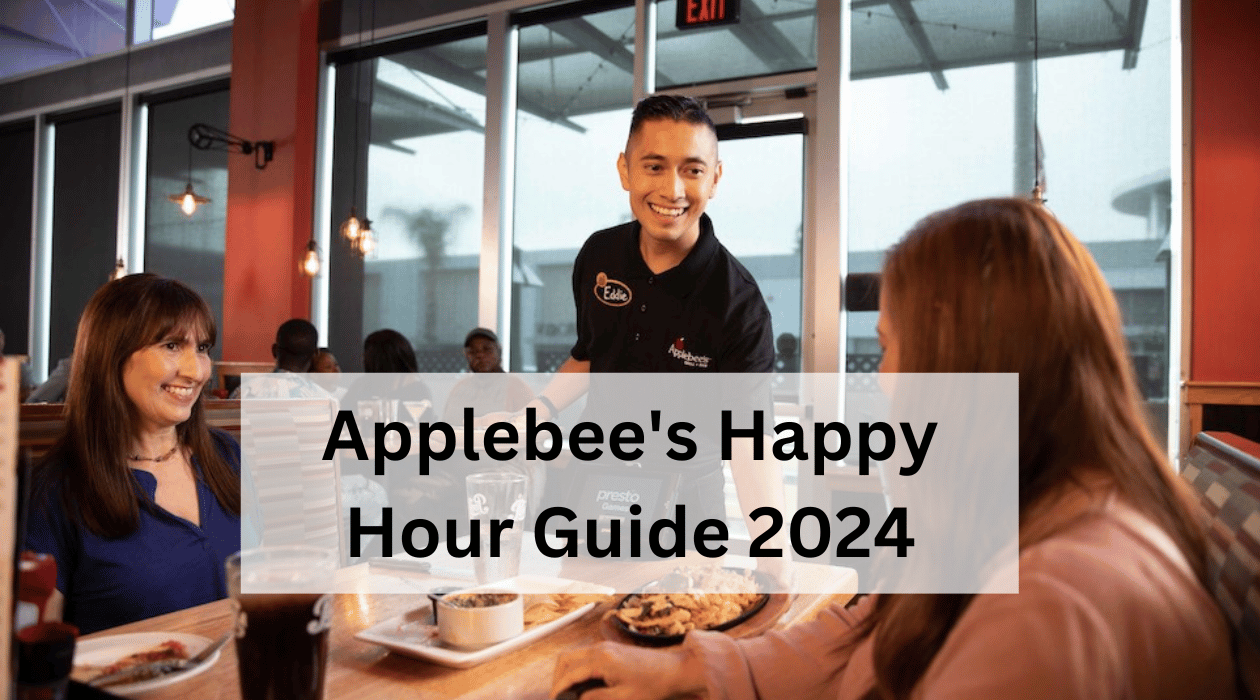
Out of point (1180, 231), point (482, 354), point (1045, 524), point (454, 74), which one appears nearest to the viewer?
point (1045, 524)

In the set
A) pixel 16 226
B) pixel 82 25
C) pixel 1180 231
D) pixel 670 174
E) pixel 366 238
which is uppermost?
pixel 82 25

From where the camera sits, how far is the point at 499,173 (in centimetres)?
575

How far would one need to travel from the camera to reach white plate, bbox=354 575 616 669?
3.26 ft

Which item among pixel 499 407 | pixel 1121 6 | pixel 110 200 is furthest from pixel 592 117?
pixel 110 200

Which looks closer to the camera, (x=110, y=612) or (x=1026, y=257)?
(x=1026, y=257)

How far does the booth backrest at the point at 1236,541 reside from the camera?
788 mm

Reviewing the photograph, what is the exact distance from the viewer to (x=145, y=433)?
1640 mm

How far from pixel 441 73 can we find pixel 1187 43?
15.5ft

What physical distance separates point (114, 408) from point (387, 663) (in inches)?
35.6

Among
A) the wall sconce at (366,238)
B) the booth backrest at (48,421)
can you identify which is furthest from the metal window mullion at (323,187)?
the booth backrest at (48,421)

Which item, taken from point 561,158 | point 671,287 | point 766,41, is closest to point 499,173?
point 561,158

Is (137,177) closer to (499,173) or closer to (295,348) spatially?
(295,348)

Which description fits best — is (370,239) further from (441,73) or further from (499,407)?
(499,407)

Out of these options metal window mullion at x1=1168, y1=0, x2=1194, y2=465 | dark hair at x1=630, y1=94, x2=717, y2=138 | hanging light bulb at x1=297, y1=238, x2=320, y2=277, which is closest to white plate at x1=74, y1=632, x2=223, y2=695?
dark hair at x1=630, y1=94, x2=717, y2=138
